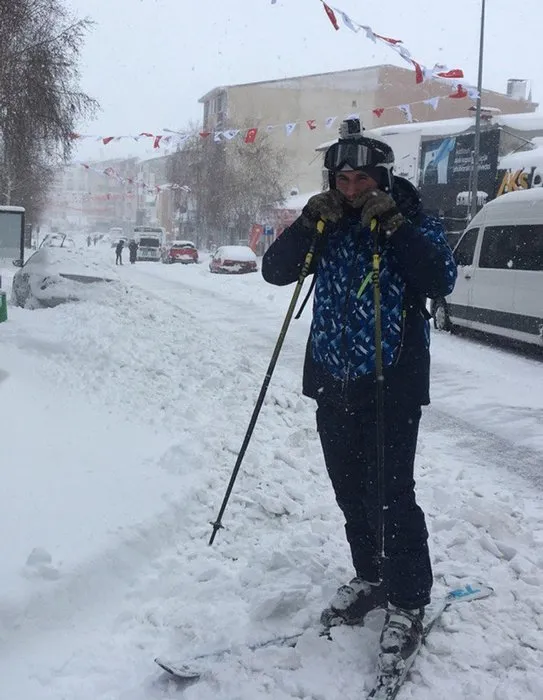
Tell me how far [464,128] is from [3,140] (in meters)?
21.7

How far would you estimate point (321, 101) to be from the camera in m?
52.8

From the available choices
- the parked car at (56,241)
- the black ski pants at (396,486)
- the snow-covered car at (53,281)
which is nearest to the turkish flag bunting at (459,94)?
the snow-covered car at (53,281)

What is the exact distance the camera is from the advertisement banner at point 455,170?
27.9 meters

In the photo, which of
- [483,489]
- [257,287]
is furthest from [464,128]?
[483,489]

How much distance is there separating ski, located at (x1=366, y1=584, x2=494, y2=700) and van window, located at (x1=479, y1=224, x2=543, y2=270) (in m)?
8.54

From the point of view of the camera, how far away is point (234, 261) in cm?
2903

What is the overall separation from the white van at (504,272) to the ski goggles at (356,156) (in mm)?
8628

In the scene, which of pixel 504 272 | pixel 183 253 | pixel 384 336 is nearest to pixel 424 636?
pixel 384 336

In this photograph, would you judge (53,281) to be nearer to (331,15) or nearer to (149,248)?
(331,15)

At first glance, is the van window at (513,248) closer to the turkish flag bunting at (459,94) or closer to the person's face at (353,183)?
the turkish flag bunting at (459,94)

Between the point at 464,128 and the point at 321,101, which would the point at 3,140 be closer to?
the point at 464,128

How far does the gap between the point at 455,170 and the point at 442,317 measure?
18.4 metres

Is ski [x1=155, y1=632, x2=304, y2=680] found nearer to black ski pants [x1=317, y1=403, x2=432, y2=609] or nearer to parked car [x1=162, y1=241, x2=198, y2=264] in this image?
black ski pants [x1=317, y1=403, x2=432, y2=609]

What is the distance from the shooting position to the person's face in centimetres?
262
